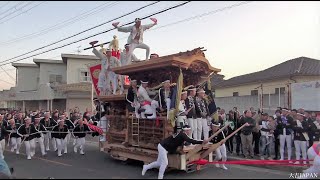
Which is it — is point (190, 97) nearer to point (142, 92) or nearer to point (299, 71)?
point (142, 92)

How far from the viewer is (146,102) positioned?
37.0ft

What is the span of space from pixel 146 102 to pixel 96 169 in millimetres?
2618

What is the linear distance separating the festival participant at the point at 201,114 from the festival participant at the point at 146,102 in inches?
49.6

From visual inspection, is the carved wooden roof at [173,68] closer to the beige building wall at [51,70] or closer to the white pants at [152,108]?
the white pants at [152,108]

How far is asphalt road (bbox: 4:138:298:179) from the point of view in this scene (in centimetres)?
995

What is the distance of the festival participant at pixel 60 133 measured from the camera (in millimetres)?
15273

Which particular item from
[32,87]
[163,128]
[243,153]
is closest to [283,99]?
[243,153]

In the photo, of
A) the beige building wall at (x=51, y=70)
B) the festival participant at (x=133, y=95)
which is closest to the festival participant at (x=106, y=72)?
the festival participant at (x=133, y=95)

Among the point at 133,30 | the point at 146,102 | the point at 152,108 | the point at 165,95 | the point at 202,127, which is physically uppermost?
the point at 133,30

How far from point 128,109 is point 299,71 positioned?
49.1 feet

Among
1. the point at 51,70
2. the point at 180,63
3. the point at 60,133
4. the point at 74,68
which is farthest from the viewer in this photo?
the point at 51,70

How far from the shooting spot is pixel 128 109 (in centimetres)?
1230

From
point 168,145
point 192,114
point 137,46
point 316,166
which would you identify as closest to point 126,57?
point 137,46

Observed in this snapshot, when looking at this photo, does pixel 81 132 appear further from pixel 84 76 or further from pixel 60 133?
pixel 84 76
